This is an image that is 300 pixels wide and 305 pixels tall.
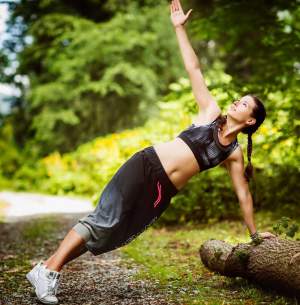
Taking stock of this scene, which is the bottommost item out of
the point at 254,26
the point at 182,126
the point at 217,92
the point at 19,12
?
the point at 182,126

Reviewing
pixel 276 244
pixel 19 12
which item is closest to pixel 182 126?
pixel 276 244

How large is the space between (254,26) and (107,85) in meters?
9.11

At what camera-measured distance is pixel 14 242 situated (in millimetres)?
6480

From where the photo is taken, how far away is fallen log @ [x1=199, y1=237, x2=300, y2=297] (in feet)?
11.1

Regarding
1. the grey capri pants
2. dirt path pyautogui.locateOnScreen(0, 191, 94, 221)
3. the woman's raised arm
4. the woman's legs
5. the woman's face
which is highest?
the woman's raised arm

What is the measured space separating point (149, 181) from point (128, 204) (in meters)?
0.22

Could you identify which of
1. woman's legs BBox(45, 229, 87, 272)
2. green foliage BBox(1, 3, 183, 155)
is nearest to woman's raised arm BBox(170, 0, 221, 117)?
woman's legs BBox(45, 229, 87, 272)

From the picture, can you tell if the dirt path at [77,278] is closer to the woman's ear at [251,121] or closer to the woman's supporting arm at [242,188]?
the woman's supporting arm at [242,188]

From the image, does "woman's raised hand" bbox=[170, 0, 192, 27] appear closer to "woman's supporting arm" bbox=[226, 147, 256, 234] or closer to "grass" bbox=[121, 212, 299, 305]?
"woman's supporting arm" bbox=[226, 147, 256, 234]

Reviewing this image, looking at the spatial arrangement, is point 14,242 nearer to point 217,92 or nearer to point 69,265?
point 69,265

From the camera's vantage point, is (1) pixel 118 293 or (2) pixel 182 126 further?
(2) pixel 182 126

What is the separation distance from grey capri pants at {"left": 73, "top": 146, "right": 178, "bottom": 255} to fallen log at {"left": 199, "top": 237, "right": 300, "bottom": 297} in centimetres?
82

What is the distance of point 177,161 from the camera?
3.48 meters

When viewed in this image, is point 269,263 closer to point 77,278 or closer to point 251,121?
point 251,121
